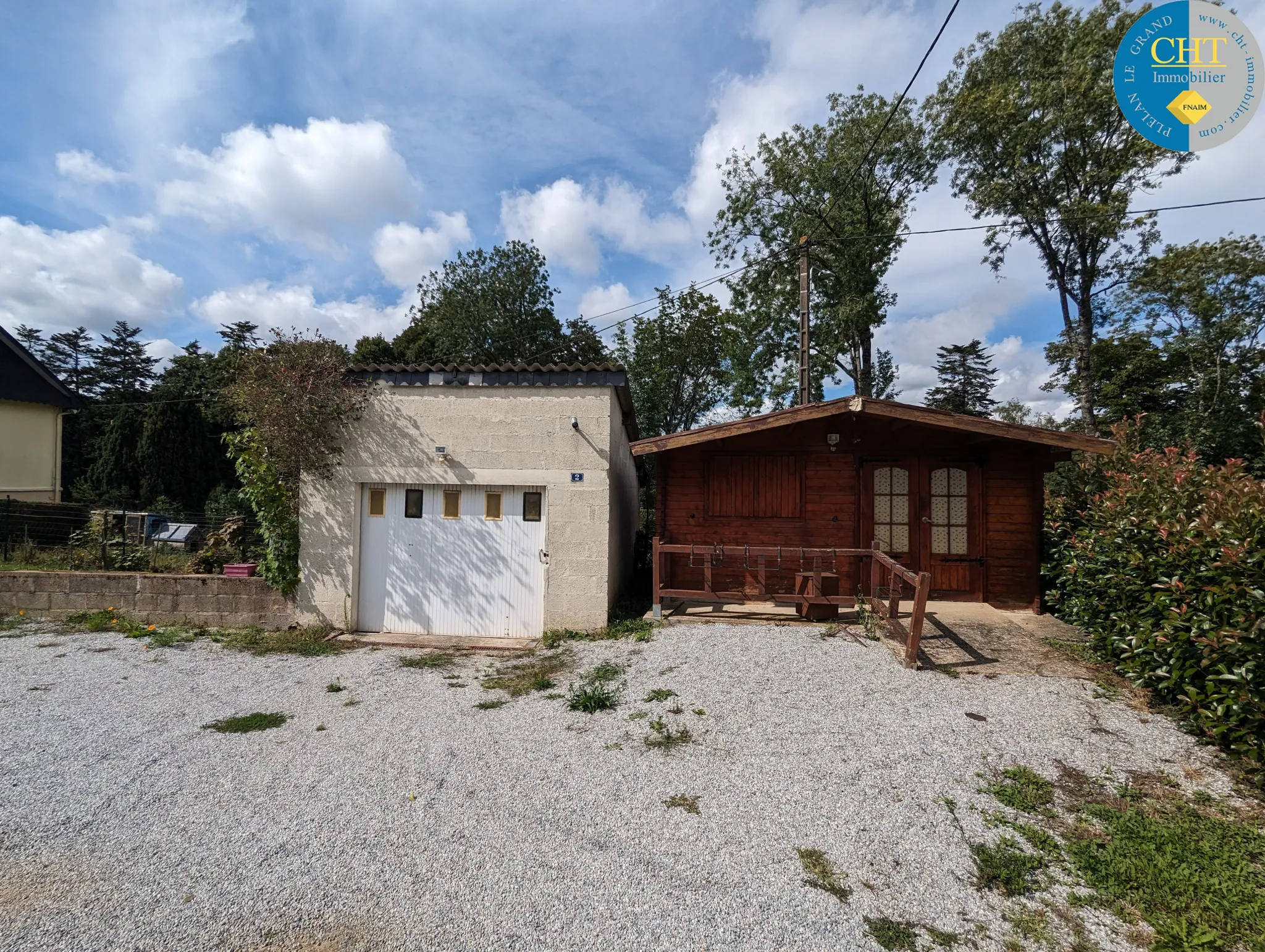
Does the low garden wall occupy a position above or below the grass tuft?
above

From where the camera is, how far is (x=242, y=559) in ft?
24.9

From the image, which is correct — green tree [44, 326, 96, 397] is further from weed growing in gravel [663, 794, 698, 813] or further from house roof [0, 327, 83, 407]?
weed growing in gravel [663, 794, 698, 813]

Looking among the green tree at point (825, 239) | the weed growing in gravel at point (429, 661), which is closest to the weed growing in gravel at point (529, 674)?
the weed growing in gravel at point (429, 661)

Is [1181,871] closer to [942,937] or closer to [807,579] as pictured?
[942,937]

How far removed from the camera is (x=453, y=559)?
22.5 ft

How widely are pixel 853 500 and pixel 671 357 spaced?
17.5m

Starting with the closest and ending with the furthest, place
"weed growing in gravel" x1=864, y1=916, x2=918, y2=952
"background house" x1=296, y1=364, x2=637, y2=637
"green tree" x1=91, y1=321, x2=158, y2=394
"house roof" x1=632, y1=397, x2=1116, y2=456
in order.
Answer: "weed growing in gravel" x1=864, y1=916, x2=918, y2=952
"house roof" x1=632, y1=397, x2=1116, y2=456
"background house" x1=296, y1=364, x2=637, y2=637
"green tree" x1=91, y1=321, x2=158, y2=394

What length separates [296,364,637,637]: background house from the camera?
264 inches

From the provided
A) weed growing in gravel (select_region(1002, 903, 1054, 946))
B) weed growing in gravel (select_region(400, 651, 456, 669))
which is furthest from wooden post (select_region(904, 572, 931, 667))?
weed growing in gravel (select_region(400, 651, 456, 669))

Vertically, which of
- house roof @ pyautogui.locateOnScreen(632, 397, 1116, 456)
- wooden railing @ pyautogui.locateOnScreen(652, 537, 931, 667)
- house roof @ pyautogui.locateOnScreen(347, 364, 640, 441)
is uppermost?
house roof @ pyautogui.locateOnScreen(347, 364, 640, 441)

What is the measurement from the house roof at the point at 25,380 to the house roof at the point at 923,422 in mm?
18903

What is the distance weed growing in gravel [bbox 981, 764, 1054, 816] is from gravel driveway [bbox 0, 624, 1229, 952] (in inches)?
4.8

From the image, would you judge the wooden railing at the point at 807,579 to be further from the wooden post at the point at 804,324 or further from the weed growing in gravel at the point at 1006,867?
the wooden post at the point at 804,324

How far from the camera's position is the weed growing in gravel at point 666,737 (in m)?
3.85
